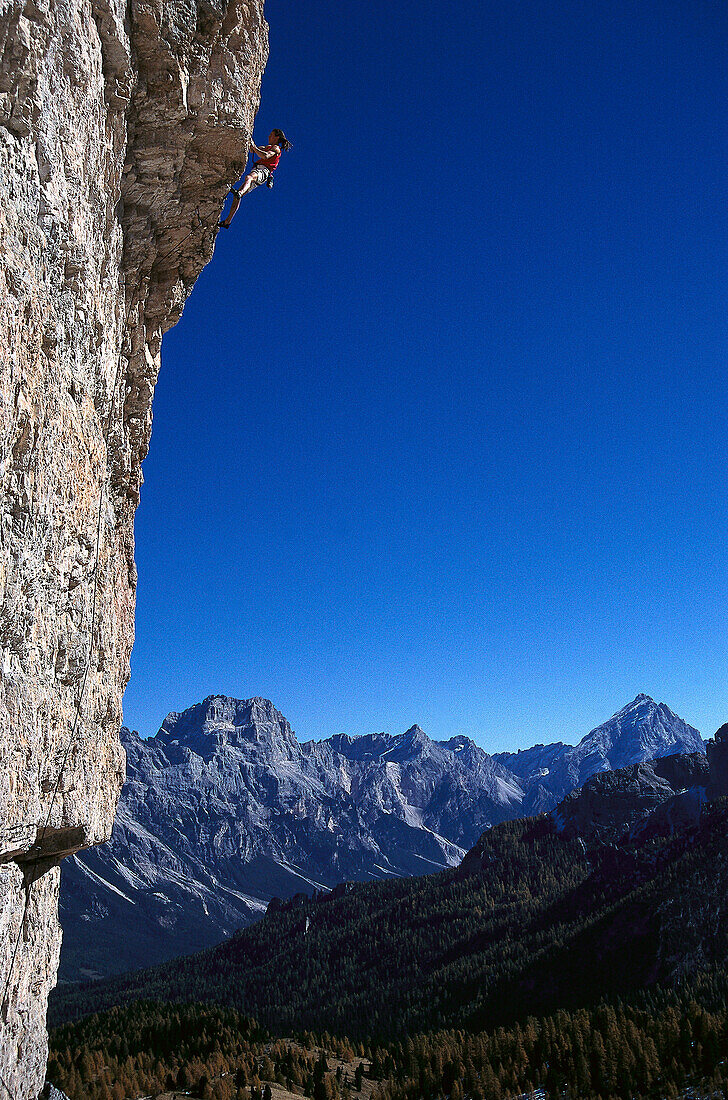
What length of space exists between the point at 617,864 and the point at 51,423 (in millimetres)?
170450

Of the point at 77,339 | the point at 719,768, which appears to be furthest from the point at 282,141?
the point at 719,768

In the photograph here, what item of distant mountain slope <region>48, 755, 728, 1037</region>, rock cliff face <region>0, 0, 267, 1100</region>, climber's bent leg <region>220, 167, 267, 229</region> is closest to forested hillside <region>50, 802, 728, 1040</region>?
distant mountain slope <region>48, 755, 728, 1037</region>

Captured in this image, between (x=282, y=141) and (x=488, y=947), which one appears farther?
(x=488, y=947)

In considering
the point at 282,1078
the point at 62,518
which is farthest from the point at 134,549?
the point at 282,1078

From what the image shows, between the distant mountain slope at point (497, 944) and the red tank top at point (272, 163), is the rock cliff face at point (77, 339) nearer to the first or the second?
the red tank top at point (272, 163)

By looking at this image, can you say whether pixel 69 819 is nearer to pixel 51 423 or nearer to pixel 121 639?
pixel 121 639

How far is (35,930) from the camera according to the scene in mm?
12297

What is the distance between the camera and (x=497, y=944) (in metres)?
135

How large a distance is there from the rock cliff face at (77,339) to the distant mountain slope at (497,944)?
9919 cm

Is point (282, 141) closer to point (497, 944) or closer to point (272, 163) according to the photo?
point (272, 163)

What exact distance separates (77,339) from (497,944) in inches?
5944

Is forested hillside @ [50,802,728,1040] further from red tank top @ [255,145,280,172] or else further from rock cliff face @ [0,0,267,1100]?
red tank top @ [255,145,280,172]

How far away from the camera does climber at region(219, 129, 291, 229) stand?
48.2 feet

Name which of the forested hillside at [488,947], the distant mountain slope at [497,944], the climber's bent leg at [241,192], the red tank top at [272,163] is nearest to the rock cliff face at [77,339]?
the climber's bent leg at [241,192]
